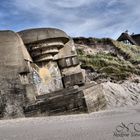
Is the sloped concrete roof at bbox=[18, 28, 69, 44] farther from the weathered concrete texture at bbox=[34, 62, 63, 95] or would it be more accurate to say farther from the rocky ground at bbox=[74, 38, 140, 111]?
the rocky ground at bbox=[74, 38, 140, 111]

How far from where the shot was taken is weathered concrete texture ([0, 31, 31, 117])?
7.86m

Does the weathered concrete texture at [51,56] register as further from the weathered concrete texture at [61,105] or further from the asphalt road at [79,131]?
the asphalt road at [79,131]

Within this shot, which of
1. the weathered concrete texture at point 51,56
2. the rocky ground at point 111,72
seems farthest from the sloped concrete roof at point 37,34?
the rocky ground at point 111,72

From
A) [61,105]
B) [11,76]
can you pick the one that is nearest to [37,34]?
[11,76]

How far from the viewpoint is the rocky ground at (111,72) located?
9.53 m

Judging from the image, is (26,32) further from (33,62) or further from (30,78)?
(30,78)

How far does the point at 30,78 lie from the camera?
8.28 metres

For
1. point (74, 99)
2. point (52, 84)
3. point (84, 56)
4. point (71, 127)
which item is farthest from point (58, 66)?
point (84, 56)

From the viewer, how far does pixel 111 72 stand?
15492mm

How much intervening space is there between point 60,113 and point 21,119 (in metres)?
0.88

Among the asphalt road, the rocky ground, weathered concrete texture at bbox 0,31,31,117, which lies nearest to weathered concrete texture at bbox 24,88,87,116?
weathered concrete texture at bbox 0,31,31,117

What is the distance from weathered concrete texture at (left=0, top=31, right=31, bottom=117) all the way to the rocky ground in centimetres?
174

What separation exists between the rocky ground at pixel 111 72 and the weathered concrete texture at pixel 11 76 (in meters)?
1.74

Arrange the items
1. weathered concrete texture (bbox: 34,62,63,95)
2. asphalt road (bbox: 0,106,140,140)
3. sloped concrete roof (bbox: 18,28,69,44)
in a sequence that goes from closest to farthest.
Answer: asphalt road (bbox: 0,106,140,140) < sloped concrete roof (bbox: 18,28,69,44) < weathered concrete texture (bbox: 34,62,63,95)
